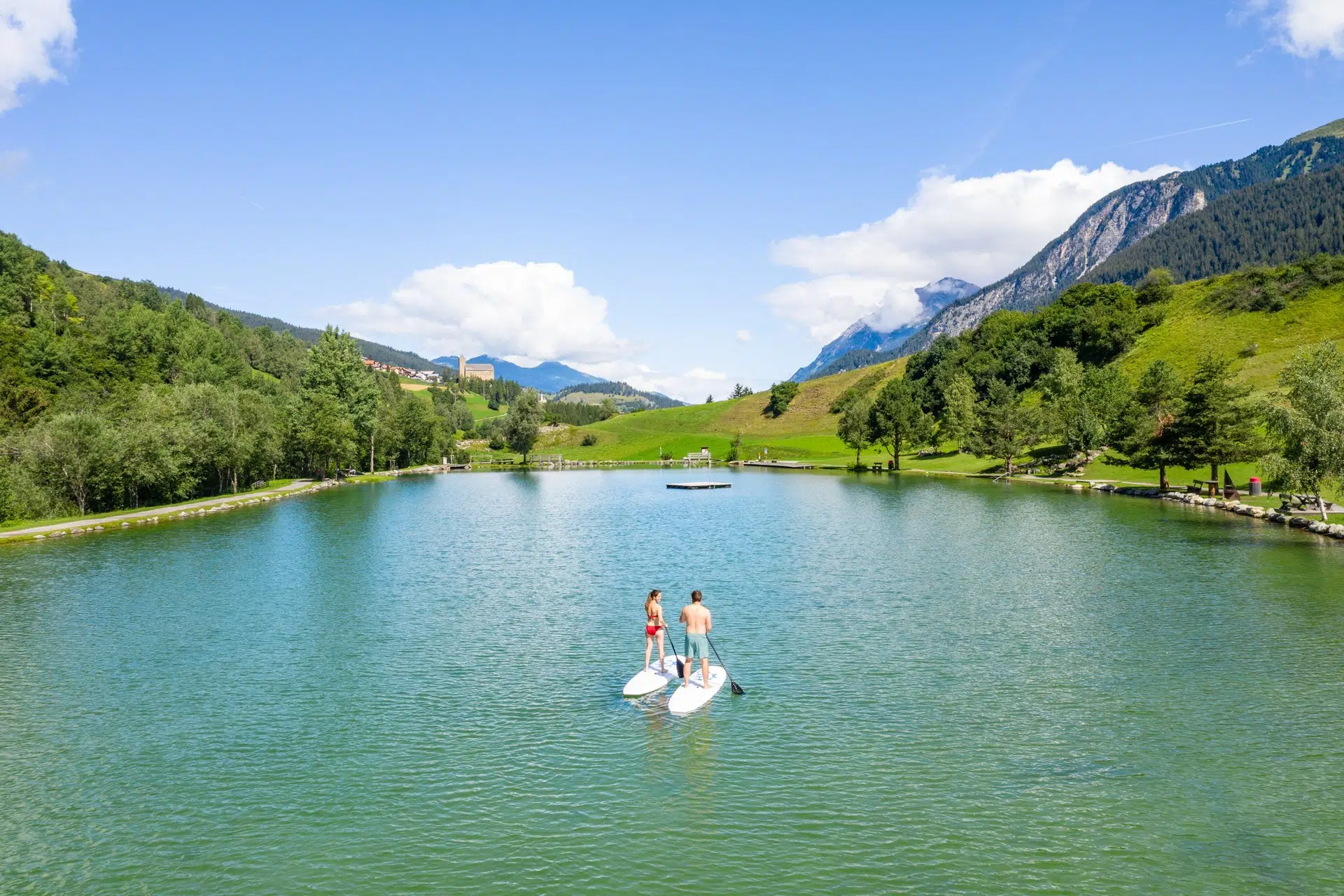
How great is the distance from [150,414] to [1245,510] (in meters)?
108

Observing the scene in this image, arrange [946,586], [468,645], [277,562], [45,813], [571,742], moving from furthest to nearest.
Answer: [277,562], [946,586], [468,645], [571,742], [45,813]

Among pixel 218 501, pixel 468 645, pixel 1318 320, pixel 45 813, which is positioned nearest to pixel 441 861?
pixel 45 813

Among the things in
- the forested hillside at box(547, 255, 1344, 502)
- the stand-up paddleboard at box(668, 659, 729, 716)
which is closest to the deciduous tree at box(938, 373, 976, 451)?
the forested hillside at box(547, 255, 1344, 502)

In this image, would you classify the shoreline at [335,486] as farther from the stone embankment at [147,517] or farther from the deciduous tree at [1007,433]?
the deciduous tree at [1007,433]

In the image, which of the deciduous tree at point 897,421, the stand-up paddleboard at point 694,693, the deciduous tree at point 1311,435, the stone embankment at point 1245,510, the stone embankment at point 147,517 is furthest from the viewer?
the deciduous tree at point 897,421

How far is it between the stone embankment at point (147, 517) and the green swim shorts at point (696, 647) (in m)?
59.6

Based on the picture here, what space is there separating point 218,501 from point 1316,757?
99.0 meters

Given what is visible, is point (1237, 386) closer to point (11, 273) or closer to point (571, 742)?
point (571, 742)

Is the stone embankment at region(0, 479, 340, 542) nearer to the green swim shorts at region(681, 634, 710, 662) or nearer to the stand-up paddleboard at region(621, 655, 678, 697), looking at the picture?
the stand-up paddleboard at region(621, 655, 678, 697)

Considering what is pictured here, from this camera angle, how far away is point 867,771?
66.0ft

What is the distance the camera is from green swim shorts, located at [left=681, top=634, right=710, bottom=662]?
25.8m

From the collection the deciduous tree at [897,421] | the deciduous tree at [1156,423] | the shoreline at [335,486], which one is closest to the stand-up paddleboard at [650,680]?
the shoreline at [335,486]

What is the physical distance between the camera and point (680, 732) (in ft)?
75.5

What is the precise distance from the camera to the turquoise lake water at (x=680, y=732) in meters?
16.1
